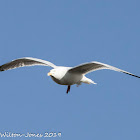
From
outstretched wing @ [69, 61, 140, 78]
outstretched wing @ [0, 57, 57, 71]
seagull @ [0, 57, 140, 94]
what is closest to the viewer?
outstretched wing @ [69, 61, 140, 78]

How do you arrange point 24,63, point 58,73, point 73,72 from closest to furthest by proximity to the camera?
→ point 58,73, point 73,72, point 24,63

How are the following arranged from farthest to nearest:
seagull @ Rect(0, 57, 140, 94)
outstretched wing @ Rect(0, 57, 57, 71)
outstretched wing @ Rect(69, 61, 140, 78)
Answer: outstretched wing @ Rect(0, 57, 57, 71)
seagull @ Rect(0, 57, 140, 94)
outstretched wing @ Rect(69, 61, 140, 78)

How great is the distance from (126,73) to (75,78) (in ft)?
6.63

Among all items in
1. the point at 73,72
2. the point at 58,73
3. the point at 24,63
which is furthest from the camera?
the point at 24,63

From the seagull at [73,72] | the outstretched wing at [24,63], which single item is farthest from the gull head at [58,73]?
the outstretched wing at [24,63]

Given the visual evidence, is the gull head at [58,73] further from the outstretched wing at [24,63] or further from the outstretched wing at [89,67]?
the outstretched wing at [24,63]

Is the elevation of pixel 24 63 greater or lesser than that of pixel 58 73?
greater

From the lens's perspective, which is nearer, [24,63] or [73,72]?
[73,72]

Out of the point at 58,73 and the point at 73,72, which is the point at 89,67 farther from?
the point at 58,73

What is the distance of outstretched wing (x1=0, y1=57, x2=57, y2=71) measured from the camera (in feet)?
49.9

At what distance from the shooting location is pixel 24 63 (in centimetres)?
1609

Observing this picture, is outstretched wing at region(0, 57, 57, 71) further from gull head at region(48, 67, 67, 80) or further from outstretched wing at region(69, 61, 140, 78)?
outstretched wing at region(69, 61, 140, 78)

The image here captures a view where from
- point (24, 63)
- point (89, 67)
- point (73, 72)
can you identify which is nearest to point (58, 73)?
point (73, 72)

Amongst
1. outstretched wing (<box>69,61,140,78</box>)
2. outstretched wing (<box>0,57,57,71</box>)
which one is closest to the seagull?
outstretched wing (<box>69,61,140,78</box>)
